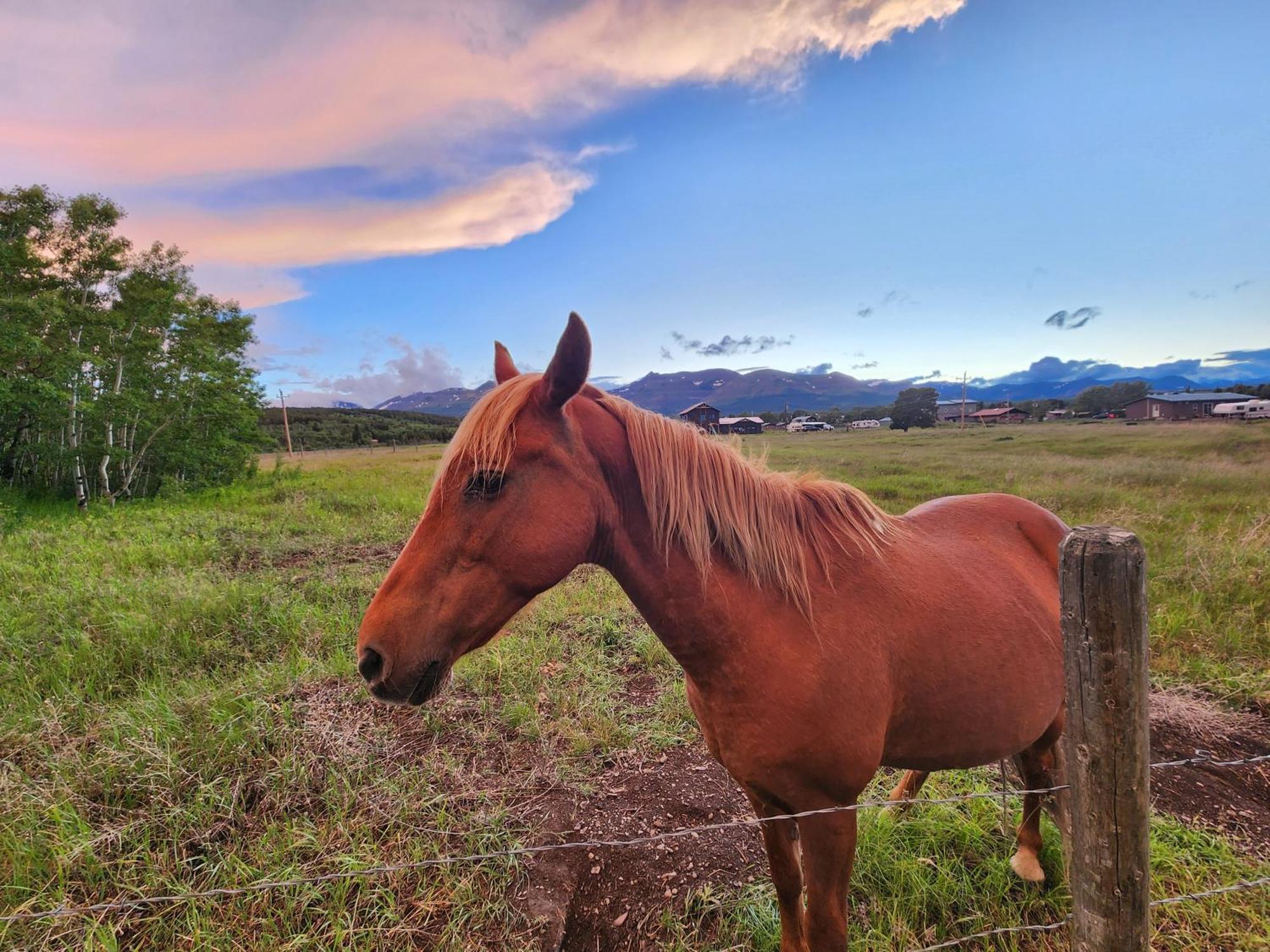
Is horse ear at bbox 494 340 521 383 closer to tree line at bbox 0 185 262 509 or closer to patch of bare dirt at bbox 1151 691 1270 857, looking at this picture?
patch of bare dirt at bbox 1151 691 1270 857

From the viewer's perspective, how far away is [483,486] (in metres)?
1.43

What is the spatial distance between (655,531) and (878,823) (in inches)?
92.4

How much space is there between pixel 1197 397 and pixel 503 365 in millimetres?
43598

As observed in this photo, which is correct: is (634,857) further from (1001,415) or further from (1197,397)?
(1001,415)

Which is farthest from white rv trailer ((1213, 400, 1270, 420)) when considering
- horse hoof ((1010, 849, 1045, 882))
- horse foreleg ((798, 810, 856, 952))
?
horse foreleg ((798, 810, 856, 952))

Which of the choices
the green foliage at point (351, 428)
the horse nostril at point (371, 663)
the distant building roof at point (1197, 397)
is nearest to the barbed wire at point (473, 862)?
the horse nostril at point (371, 663)

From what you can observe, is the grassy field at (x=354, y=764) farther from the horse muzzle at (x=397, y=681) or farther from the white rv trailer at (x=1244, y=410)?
the white rv trailer at (x=1244, y=410)

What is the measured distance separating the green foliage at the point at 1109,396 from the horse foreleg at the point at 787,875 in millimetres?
44990

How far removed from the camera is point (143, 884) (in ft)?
7.39

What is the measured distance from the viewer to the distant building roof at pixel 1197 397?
1065 inches

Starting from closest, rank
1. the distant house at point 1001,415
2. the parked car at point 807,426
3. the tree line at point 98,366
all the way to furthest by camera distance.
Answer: the tree line at point 98,366, the parked car at point 807,426, the distant house at point 1001,415

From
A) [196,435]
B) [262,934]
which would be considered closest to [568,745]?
[262,934]

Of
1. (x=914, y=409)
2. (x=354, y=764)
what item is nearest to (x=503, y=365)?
(x=354, y=764)

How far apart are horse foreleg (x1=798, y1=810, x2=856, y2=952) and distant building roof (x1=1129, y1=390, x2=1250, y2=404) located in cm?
3946
